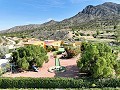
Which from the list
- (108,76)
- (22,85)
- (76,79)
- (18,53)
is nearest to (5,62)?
(18,53)

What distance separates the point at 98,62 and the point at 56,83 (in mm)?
7033

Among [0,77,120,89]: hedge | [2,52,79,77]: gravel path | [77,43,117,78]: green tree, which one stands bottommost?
[0,77,120,89]: hedge

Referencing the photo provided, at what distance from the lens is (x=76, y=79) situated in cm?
3388

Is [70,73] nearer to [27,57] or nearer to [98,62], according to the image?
[98,62]

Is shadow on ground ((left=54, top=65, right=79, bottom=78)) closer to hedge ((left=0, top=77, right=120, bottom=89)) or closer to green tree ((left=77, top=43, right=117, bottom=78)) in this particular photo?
green tree ((left=77, top=43, right=117, bottom=78))

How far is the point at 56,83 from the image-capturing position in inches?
1332

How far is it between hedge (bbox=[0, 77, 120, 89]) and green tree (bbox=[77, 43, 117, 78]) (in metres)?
1.20

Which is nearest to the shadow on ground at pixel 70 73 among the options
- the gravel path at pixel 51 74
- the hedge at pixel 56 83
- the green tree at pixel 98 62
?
the gravel path at pixel 51 74

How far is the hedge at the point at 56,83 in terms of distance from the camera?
33.7 meters

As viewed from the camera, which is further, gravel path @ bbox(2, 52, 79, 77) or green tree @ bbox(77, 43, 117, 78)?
gravel path @ bbox(2, 52, 79, 77)

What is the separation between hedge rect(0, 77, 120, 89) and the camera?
33656mm

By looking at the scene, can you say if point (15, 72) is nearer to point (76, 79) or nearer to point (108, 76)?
point (76, 79)

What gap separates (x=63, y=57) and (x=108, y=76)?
1733cm

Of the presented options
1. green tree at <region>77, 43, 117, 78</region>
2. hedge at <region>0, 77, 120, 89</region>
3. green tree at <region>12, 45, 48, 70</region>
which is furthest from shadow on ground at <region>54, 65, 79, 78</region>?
green tree at <region>12, 45, 48, 70</region>
